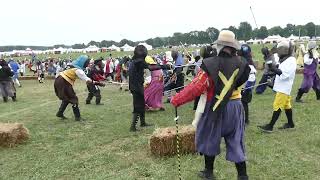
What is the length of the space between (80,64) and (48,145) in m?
3.09

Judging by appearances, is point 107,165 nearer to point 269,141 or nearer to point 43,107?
point 269,141

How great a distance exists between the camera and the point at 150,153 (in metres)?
7.38

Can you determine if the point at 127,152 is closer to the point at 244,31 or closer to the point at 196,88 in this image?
the point at 196,88

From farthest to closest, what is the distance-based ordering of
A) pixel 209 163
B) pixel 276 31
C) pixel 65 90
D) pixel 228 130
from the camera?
pixel 276 31 < pixel 65 90 < pixel 209 163 < pixel 228 130

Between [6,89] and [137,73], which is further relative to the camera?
[6,89]

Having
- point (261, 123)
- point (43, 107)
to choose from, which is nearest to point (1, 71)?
point (43, 107)

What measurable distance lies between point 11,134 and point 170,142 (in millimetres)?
3384

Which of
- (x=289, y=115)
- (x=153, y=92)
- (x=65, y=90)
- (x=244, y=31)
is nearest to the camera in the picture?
(x=289, y=115)

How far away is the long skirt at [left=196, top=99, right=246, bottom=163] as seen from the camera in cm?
539

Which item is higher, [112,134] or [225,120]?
[225,120]

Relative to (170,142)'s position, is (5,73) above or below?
above

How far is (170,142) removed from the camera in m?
7.01

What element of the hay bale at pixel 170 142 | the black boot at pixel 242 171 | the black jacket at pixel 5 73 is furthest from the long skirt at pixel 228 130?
the black jacket at pixel 5 73

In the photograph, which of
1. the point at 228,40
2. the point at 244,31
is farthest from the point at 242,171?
the point at 244,31
